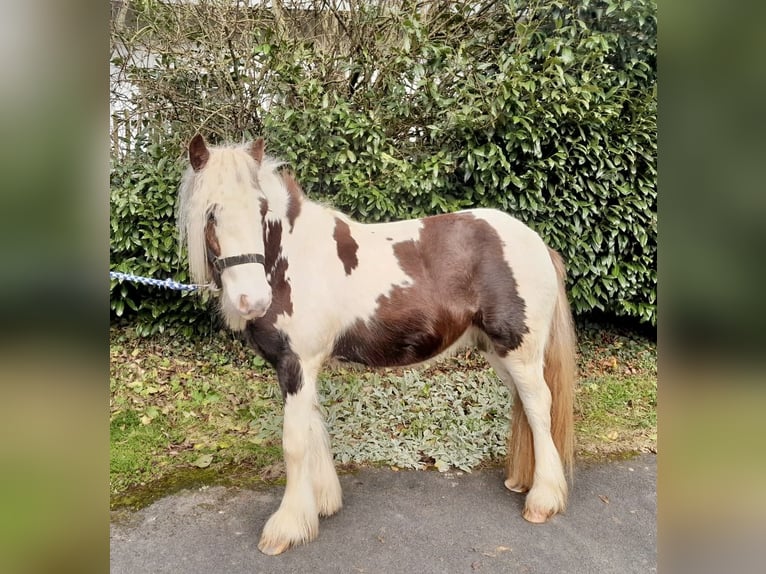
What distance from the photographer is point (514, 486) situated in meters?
2.38

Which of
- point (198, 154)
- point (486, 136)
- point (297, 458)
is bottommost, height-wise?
point (297, 458)

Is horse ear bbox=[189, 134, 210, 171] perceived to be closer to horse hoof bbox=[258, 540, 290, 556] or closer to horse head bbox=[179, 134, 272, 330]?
horse head bbox=[179, 134, 272, 330]

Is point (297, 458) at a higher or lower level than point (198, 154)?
lower

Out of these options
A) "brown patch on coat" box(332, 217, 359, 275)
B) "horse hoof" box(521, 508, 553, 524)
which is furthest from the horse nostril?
"horse hoof" box(521, 508, 553, 524)

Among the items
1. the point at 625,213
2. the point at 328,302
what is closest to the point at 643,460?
the point at 625,213

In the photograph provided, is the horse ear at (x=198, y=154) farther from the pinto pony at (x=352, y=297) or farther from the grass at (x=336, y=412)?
the grass at (x=336, y=412)

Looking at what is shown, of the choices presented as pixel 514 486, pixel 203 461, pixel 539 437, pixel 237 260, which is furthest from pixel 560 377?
pixel 203 461

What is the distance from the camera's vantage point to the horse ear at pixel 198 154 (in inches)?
67.9

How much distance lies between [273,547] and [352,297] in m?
1.17

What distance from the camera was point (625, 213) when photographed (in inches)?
124

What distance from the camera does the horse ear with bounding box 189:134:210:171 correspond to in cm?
172

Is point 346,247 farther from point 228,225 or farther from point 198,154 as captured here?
point 198,154

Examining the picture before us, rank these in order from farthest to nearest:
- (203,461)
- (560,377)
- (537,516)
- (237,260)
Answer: (203,461), (560,377), (537,516), (237,260)

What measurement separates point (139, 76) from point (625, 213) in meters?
3.93
